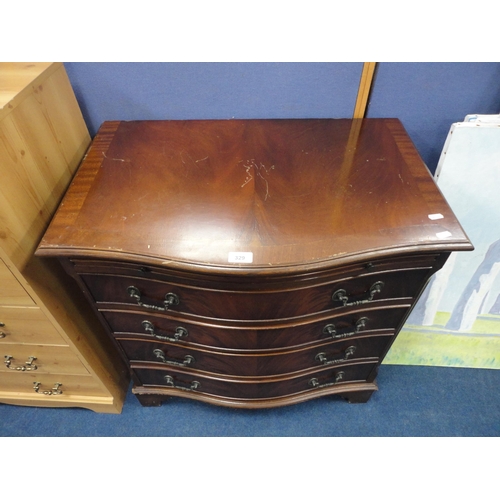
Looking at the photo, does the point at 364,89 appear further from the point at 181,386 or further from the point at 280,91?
the point at 181,386

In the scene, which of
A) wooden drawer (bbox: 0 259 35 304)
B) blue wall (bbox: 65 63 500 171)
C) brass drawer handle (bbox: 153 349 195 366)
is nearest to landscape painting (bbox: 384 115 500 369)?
blue wall (bbox: 65 63 500 171)

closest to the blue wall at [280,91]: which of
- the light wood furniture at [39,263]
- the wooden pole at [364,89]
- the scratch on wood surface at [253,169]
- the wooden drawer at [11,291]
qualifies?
the wooden pole at [364,89]

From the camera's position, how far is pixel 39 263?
874mm

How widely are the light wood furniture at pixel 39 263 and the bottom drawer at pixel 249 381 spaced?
0.21 m

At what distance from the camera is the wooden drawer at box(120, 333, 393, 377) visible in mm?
1010

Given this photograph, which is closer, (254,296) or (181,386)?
(254,296)

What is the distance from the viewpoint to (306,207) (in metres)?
0.79

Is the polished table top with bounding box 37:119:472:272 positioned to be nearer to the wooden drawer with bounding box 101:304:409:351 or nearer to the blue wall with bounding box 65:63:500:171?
the blue wall with bounding box 65:63:500:171

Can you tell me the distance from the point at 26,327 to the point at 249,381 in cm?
67

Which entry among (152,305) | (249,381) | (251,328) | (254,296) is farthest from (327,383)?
(152,305)

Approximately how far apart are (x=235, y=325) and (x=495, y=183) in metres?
0.94

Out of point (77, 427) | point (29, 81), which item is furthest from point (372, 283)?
point (77, 427)

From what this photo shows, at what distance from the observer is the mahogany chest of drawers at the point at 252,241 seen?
725 millimetres

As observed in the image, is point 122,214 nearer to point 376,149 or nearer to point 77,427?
point 376,149
